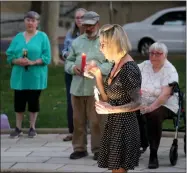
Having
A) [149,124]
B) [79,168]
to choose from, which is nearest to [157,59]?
[149,124]

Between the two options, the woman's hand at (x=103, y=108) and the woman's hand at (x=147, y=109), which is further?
the woman's hand at (x=147, y=109)

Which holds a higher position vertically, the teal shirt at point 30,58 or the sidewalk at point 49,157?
the teal shirt at point 30,58

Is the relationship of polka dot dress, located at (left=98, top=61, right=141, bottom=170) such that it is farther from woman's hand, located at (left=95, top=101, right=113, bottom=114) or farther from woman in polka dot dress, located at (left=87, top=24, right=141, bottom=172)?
woman's hand, located at (left=95, top=101, right=113, bottom=114)

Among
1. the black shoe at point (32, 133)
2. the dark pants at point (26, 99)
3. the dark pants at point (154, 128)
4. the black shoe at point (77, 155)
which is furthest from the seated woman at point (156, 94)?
Result: the black shoe at point (32, 133)

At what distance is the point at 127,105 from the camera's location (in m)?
5.66

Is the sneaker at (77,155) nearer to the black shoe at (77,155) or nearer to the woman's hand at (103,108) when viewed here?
the black shoe at (77,155)

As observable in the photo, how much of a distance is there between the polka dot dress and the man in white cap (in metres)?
2.39

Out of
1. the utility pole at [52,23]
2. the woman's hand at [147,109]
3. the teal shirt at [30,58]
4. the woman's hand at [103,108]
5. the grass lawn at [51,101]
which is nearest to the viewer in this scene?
the woman's hand at [103,108]

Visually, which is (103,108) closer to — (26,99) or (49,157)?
(49,157)

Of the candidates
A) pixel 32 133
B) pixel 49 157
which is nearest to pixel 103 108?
pixel 49 157

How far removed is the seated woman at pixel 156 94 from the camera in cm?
827

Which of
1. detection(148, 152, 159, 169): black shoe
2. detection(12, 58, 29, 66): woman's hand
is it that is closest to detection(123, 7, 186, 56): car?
detection(12, 58, 29, 66): woman's hand

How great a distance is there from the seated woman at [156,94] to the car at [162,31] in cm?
1419

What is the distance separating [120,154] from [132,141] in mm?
151
